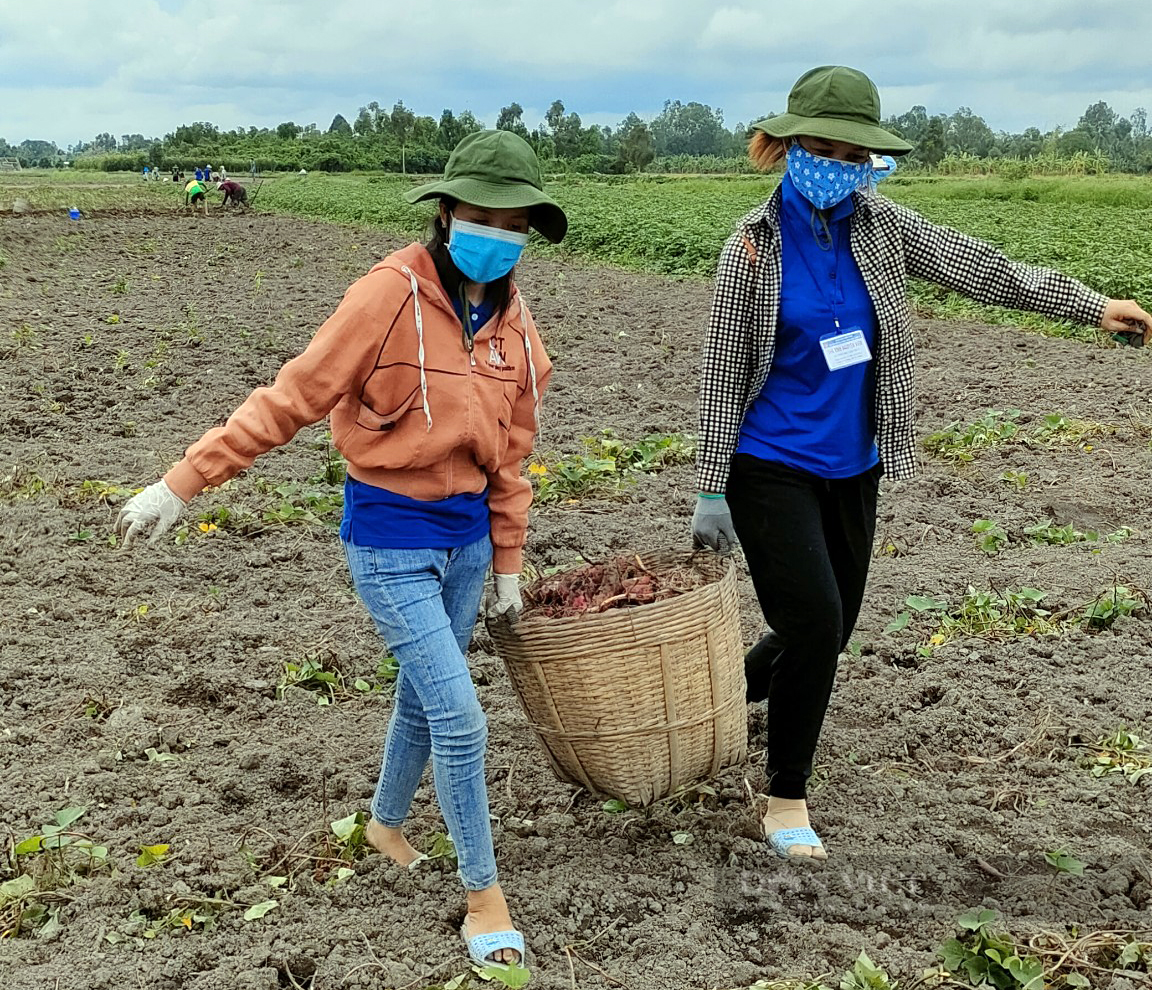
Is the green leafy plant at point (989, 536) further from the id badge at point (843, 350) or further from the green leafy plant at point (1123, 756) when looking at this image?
→ the id badge at point (843, 350)

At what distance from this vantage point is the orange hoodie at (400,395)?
8.06ft

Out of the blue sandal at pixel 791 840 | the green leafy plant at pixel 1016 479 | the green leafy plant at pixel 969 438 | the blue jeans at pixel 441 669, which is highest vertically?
the blue jeans at pixel 441 669

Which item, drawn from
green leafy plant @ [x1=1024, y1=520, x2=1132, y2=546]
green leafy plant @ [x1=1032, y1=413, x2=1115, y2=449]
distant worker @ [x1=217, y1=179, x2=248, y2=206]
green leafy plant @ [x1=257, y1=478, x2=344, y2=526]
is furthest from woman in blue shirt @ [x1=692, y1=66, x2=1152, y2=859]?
distant worker @ [x1=217, y1=179, x2=248, y2=206]

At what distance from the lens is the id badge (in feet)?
9.50

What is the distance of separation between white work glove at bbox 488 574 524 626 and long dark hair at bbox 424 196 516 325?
621 mm

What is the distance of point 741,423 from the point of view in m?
3.03

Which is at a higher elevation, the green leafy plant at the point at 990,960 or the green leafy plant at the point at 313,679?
the green leafy plant at the point at 990,960

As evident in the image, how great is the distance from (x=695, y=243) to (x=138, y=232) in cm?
1374

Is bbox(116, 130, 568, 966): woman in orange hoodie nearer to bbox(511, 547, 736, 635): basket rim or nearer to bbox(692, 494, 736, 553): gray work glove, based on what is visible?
bbox(511, 547, 736, 635): basket rim

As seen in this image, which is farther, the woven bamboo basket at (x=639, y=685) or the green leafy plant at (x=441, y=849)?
the green leafy plant at (x=441, y=849)

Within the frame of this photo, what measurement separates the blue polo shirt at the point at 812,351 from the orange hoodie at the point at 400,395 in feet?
2.08

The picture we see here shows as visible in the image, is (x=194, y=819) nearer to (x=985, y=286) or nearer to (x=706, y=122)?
(x=985, y=286)

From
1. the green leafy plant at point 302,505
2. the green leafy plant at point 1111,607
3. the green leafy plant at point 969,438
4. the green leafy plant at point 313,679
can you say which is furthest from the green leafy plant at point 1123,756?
the green leafy plant at point 302,505

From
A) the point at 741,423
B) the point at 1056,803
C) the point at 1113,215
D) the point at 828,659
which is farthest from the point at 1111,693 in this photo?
the point at 1113,215
